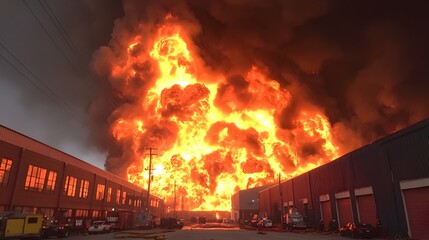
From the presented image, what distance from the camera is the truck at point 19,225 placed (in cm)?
2920

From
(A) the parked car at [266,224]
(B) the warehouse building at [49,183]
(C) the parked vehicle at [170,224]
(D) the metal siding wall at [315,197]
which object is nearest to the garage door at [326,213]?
(D) the metal siding wall at [315,197]

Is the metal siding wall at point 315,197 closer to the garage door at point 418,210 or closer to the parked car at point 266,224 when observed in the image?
the parked car at point 266,224

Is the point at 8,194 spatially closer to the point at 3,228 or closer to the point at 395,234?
the point at 3,228

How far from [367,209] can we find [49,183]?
135ft

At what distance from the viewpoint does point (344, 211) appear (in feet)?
153

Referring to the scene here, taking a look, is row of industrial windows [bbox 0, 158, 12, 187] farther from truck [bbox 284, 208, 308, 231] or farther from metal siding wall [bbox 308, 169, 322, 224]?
metal siding wall [bbox 308, 169, 322, 224]

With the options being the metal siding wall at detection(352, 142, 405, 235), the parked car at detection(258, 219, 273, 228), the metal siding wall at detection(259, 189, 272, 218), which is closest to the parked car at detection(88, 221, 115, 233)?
the parked car at detection(258, 219, 273, 228)

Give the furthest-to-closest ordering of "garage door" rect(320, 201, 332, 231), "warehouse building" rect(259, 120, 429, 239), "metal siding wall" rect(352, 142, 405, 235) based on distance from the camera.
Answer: "garage door" rect(320, 201, 332, 231) → "metal siding wall" rect(352, 142, 405, 235) → "warehouse building" rect(259, 120, 429, 239)

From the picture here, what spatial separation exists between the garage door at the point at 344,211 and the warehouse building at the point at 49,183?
34.5 meters

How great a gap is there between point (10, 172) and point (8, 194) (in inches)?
95.4

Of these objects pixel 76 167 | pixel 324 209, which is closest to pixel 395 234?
pixel 324 209

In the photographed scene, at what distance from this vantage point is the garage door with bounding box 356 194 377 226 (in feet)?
128

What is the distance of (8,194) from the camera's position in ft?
127

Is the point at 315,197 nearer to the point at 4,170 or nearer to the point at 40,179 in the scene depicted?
the point at 40,179
